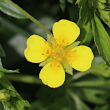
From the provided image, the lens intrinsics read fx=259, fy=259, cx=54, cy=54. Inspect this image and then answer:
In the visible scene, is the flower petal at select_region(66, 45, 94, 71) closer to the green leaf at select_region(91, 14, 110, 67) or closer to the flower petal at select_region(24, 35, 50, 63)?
the green leaf at select_region(91, 14, 110, 67)

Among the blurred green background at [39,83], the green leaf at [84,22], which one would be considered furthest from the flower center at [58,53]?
the blurred green background at [39,83]

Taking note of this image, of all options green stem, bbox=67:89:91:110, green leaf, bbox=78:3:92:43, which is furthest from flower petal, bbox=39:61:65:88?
green stem, bbox=67:89:91:110

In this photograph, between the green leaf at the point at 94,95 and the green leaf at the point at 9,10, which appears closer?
the green leaf at the point at 9,10

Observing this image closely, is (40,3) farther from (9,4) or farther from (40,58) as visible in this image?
(40,58)

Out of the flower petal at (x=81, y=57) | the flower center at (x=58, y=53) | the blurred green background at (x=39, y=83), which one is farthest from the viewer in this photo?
the blurred green background at (x=39, y=83)

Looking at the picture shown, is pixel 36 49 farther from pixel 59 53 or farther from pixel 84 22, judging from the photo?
pixel 84 22

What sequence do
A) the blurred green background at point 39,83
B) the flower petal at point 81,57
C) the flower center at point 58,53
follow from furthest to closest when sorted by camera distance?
the blurred green background at point 39,83 < the flower center at point 58,53 < the flower petal at point 81,57

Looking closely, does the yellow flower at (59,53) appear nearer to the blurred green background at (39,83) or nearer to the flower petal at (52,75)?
the flower petal at (52,75)
